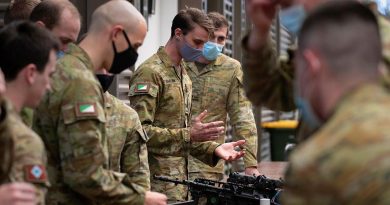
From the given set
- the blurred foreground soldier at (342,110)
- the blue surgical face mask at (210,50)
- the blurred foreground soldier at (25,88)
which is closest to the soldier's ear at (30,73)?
the blurred foreground soldier at (25,88)

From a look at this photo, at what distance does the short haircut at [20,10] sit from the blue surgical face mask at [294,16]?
2.49 metres

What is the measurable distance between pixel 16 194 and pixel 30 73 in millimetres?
720

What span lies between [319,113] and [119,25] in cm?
198

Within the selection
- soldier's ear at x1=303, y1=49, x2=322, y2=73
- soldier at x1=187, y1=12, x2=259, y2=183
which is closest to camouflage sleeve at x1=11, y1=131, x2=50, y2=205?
soldier's ear at x1=303, y1=49, x2=322, y2=73

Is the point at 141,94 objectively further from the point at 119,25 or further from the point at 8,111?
the point at 8,111

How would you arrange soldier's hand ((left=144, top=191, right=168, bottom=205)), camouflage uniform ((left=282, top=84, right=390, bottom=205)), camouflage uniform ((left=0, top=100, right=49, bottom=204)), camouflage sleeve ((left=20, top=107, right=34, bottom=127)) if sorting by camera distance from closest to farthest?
1. camouflage uniform ((left=282, top=84, right=390, bottom=205))
2. camouflage uniform ((left=0, top=100, right=49, bottom=204))
3. camouflage sleeve ((left=20, top=107, right=34, bottom=127))
4. soldier's hand ((left=144, top=191, right=168, bottom=205))

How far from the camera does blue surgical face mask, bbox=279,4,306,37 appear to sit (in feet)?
11.8

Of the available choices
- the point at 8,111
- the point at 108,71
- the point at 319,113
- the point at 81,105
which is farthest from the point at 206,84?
the point at 319,113

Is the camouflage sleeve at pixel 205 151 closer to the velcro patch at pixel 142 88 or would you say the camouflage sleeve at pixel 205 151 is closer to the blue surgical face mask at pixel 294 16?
the velcro patch at pixel 142 88

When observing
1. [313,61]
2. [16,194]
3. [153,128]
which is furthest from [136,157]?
[313,61]

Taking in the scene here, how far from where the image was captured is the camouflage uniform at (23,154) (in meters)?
3.58

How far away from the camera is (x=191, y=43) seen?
23.2 ft

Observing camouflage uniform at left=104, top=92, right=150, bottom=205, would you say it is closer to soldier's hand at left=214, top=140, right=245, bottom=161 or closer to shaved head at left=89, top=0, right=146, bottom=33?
shaved head at left=89, top=0, right=146, bottom=33

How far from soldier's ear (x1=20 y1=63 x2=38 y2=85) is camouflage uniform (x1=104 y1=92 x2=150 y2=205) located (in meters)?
1.09
